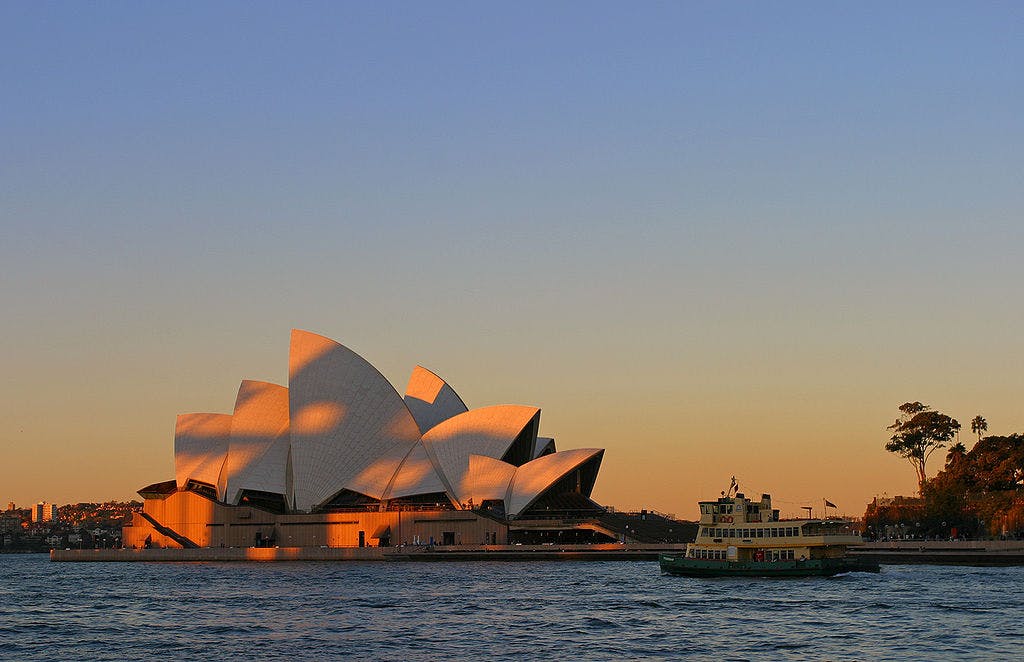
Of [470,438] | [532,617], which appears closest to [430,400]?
[470,438]

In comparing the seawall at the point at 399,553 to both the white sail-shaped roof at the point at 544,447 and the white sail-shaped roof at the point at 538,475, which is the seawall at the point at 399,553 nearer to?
the white sail-shaped roof at the point at 538,475

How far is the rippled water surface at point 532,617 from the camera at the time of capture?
4062cm

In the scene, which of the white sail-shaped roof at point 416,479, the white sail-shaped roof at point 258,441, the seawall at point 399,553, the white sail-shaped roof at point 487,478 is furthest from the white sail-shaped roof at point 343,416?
the seawall at point 399,553

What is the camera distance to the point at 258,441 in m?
112

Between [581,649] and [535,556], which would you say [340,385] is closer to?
[535,556]

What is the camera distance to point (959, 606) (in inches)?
1948

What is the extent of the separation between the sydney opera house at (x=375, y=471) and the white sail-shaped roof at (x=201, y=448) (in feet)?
7.58

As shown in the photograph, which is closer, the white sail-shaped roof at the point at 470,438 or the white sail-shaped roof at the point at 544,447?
the white sail-shaped roof at the point at 470,438

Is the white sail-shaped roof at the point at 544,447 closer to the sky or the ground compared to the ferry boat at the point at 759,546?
closer to the sky

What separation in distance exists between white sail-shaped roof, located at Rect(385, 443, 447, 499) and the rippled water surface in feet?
99.3

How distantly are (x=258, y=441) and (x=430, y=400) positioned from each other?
14473 millimetres

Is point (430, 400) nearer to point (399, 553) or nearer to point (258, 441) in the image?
point (258, 441)

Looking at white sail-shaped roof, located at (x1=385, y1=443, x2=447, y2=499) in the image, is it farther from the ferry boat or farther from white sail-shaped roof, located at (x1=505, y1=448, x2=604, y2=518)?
the ferry boat

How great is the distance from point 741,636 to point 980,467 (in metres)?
63.7
